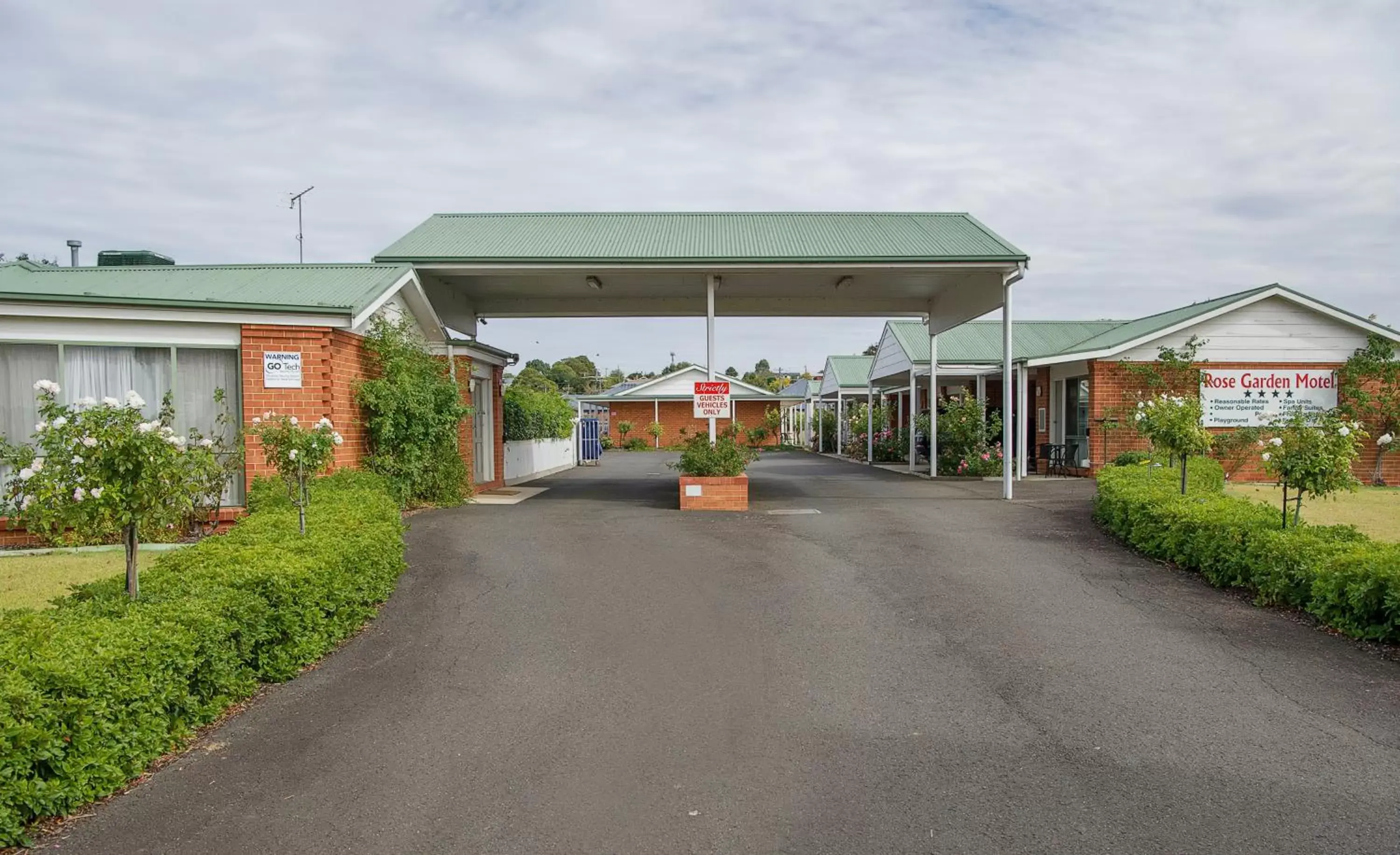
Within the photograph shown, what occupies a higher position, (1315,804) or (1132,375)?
(1132,375)

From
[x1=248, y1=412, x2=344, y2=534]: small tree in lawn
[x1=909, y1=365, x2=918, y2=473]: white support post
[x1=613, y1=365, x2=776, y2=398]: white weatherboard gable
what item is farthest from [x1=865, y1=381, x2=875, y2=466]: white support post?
[x1=248, y1=412, x2=344, y2=534]: small tree in lawn

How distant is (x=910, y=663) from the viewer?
248 inches

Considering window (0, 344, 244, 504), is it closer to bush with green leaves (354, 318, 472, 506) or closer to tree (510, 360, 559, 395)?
bush with green leaves (354, 318, 472, 506)

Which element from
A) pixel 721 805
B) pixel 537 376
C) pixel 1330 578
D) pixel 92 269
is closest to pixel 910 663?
pixel 721 805

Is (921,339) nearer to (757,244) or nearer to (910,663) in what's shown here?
(757,244)

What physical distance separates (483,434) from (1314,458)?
14.0m

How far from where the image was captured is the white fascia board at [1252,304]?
742 inches

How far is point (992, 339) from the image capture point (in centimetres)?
2677

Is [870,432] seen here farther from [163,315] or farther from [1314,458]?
[163,315]

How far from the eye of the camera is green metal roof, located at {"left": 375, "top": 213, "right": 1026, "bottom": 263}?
14000mm

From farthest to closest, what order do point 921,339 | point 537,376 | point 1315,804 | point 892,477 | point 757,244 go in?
point 537,376, point 921,339, point 892,477, point 757,244, point 1315,804

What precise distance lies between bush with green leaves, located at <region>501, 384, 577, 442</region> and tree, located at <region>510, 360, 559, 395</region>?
19.3 inches

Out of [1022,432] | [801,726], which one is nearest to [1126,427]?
[1022,432]

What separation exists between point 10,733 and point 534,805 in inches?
85.1
